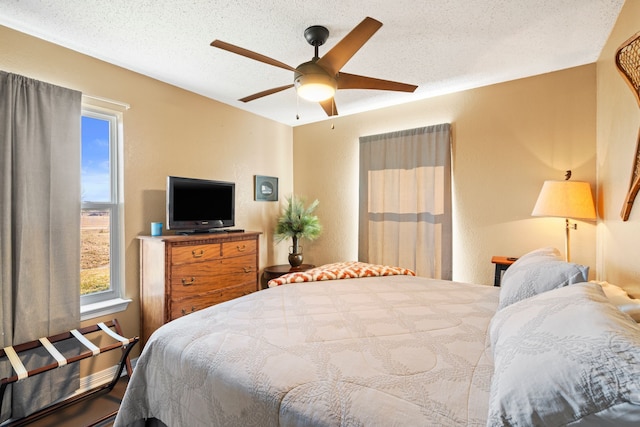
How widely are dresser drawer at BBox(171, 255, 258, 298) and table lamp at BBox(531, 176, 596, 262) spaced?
106 inches

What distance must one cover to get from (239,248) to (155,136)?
1.33 meters

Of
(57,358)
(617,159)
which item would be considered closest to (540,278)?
(617,159)

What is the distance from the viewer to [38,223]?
211 centimetres

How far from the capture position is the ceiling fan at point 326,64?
1.63 metres

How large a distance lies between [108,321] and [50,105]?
5.64 feet

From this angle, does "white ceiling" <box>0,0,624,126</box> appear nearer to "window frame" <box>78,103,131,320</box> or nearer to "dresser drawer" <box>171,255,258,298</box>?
"window frame" <box>78,103,131,320</box>

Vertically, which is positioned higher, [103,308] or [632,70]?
[632,70]

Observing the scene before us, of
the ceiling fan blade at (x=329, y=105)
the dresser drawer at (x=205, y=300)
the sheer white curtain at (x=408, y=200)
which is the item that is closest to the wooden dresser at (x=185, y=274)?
the dresser drawer at (x=205, y=300)

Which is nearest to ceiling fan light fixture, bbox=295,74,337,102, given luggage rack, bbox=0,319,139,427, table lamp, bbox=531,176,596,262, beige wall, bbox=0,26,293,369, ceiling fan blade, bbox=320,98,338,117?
ceiling fan blade, bbox=320,98,338,117

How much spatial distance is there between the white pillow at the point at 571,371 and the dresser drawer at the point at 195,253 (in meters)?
2.37

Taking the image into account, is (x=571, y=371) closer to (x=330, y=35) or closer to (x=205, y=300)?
(x=330, y=35)

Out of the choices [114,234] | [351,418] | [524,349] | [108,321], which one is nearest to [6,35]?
[114,234]

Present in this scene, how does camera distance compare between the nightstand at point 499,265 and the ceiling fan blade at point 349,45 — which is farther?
the nightstand at point 499,265

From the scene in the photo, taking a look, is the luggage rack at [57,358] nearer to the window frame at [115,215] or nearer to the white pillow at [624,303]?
the window frame at [115,215]
